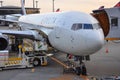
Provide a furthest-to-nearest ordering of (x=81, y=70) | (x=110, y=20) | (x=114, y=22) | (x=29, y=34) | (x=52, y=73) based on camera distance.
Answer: (x=29, y=34), (x=114, y=22), (x=110, y=20), (x=52, y=73), (x=81, y=70)

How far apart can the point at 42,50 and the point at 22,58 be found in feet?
10.4

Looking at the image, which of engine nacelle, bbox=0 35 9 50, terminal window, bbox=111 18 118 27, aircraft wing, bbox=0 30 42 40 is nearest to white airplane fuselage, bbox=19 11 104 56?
terminal window, bbox=111 18 118 27

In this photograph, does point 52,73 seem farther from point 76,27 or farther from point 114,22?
point 114,22

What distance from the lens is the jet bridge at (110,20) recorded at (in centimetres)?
1867

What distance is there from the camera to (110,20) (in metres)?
18.7

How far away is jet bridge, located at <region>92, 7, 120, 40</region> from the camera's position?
1867 cm

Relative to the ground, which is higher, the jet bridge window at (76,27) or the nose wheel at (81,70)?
the jet bridge window at (76,27)

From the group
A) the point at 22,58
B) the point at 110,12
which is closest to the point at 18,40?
the point at 22,58

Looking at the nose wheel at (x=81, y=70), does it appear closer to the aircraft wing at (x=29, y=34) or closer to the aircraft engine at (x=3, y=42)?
the aircraft wing at (x=29, y=34)

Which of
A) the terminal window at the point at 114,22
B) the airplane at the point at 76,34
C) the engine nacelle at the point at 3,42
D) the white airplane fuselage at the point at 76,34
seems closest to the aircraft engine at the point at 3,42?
the engine nacelle at the point at 3,42

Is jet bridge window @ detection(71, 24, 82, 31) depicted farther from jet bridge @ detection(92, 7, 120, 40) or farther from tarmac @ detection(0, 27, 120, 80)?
jet bridge @ detection(92, 7, 120, 40)

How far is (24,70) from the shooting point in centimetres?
1767

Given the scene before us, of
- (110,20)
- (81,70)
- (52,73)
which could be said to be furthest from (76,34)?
(110,20)

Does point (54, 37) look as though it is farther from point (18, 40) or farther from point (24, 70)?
point (18, 40)
